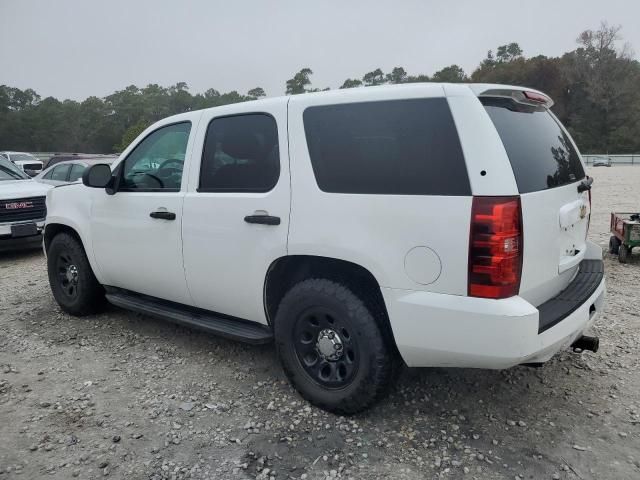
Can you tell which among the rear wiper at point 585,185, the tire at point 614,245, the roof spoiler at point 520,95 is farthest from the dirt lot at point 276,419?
the tire at point 614,245

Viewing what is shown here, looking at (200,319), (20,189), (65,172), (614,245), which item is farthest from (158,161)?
(65,172)

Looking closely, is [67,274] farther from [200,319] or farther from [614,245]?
[614,245]

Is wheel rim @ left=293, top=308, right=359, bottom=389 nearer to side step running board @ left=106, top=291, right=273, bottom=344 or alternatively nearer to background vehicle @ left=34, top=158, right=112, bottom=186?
side step running board @ left=106, top=291, right=273, bottom=344

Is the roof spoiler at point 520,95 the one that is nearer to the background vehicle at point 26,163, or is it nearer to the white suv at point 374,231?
the white suv at point 374,231

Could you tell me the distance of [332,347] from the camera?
9.72ft

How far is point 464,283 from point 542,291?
23.1 inches

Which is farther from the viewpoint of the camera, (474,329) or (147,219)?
(147,219)

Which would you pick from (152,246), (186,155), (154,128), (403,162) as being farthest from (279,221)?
(154,128)

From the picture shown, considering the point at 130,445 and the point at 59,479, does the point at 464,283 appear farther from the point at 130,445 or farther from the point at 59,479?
the point at 59,479

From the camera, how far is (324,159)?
294cm

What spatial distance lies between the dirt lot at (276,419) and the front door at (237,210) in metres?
0.63

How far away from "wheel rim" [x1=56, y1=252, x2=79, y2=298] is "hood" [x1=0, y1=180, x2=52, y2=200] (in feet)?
12.8

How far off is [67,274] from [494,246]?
4.23 m

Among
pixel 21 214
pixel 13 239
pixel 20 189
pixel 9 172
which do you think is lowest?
pixel 13 239
